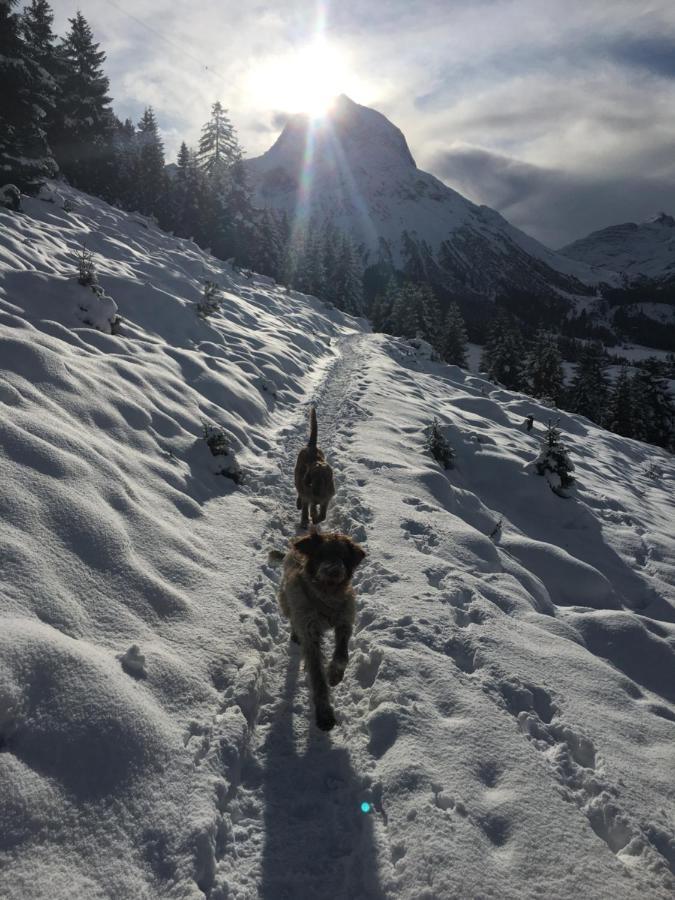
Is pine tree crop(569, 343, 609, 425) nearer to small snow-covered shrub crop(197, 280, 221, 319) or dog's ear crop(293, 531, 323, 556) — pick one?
small snow-covered shrub crop(197, 280, 221, 319)

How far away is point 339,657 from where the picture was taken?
3.80m

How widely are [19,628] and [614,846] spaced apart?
393 cm

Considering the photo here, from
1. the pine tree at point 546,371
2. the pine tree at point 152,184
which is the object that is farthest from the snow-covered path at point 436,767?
the pine tree at point 152,184

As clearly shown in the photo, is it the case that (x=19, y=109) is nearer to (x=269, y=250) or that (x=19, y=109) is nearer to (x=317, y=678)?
(x=317, y=678)

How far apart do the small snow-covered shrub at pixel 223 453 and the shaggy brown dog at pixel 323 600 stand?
12.4 feet

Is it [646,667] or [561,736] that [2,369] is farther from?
[646,667]

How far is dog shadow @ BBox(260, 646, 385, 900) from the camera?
2553 mm

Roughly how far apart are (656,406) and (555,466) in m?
36.6

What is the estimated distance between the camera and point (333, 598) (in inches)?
151

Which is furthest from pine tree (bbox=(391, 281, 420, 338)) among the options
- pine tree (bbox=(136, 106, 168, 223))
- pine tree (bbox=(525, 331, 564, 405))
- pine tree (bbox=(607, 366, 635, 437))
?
pine tree (bbox=(136, 106, 168, 223))

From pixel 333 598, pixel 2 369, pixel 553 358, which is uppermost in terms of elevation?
pixel 553 358

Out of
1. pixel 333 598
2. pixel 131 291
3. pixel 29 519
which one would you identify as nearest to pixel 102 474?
pixel 29 519

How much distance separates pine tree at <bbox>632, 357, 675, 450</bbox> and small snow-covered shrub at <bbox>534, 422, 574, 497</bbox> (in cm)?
3396

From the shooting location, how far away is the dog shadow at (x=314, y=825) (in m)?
2.55
